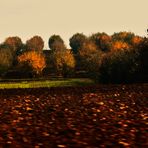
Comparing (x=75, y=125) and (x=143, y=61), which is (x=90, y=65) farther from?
(x=75, y=125)

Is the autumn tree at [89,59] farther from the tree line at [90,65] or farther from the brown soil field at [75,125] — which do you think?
the brown soil field at [75,125]

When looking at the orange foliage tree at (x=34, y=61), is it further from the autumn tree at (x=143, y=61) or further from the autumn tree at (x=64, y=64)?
the autumn tree at (x=143, y=61)

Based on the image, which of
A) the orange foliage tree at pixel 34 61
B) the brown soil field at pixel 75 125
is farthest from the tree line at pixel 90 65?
the brown soil field at pixel 75 125

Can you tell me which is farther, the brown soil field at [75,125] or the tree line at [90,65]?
the tree line at [90,65]

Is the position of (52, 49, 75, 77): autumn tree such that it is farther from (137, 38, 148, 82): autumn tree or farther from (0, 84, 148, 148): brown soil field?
(0, 84, 148, 148): brown soil field

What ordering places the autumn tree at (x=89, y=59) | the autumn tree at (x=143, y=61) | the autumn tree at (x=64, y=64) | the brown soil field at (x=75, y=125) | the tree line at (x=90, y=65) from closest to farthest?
the brown soil field at (x=75, y=125), the autumn tree at (x=143, y=61), the tree line at (x=90, y=65), the autumn tree at (x=89, y=59), the autumn tree at (x=64, y=64)

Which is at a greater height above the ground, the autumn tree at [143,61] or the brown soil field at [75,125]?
the autumn tree at [143,61]

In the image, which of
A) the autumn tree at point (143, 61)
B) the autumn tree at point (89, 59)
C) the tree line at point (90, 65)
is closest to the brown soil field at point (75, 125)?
the autumn tree at point (143, 61)

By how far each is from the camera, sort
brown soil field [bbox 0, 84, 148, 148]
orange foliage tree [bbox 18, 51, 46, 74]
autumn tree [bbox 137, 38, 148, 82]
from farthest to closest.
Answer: orange foliage tree [bbox 18, 51, 46, 74]
autumn tree [bbox 137, 38, 148, 82]
brown soil field [bbox 0, 84, 148, 148]

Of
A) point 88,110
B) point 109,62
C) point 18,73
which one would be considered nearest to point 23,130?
point 88,110

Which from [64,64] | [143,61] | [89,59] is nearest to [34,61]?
[64,64]

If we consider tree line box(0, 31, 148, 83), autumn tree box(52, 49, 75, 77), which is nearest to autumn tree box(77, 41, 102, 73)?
tree line box(0, 31, 148, 83)

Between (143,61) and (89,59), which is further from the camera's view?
Answer: (89,59)

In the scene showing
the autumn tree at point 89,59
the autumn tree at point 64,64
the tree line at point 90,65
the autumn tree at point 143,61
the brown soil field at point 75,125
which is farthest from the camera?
the autumn tree at point 64,64
